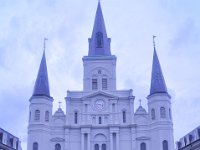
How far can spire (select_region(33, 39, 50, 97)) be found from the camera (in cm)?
5532

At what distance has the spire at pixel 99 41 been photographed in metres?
61.1

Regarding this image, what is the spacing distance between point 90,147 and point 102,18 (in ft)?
78.2

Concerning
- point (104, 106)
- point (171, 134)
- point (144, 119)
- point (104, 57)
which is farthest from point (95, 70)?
point (171, 134)

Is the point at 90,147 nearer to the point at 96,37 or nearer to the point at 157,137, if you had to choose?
the point at 157,137

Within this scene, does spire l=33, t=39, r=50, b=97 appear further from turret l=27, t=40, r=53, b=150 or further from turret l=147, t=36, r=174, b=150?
turret l=147, t=36, r=174, b=150

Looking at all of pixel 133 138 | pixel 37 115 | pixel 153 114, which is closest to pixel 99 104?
pixel 133 138

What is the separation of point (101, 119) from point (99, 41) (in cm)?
1420

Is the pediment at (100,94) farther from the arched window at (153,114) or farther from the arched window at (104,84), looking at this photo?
the arched window at (153,114)

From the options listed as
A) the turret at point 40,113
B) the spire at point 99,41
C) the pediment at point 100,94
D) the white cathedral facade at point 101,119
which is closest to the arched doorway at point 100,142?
the white cathedral facade at point 101,119

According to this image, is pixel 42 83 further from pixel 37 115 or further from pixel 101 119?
pixel 101 119

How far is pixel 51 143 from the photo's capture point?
175 feet

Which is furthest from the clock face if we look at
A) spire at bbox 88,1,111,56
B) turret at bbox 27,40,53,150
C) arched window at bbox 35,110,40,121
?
spire at bbox 88,1,111,56

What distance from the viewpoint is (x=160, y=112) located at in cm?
5369

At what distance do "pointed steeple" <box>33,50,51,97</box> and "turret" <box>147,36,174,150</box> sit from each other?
15194 mm
